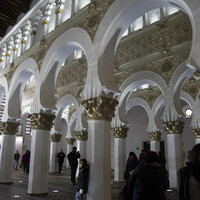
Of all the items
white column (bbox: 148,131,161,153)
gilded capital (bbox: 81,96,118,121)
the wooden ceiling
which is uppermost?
the wooden ceiling

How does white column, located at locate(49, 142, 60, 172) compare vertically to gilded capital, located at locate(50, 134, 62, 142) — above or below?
below

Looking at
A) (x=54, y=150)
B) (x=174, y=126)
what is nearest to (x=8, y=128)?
(x=54, y=150)

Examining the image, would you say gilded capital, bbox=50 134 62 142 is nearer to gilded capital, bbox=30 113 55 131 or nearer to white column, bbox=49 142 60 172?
white column, bbox=49 142 60 172

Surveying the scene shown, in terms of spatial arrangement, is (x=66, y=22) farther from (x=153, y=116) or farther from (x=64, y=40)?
(x=153, y=116)

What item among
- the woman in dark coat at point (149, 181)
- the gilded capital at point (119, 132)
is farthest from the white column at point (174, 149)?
the woman in dark coat at point (149, 181)

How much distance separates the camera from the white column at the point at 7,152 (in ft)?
26.3

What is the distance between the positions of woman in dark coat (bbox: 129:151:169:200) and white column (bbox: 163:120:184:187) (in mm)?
5397

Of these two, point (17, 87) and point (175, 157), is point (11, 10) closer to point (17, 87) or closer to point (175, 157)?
point (17, 87)

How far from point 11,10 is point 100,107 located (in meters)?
9.23

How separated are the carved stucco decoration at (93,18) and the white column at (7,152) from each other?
501cm

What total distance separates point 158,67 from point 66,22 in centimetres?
383

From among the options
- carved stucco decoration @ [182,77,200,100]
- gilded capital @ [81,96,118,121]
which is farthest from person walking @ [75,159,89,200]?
carved stucco decoration @ [182,77,200,100]

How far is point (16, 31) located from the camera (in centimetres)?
1026

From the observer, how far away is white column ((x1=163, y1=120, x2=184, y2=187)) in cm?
715
